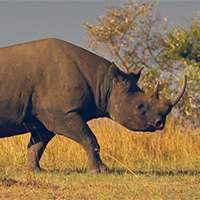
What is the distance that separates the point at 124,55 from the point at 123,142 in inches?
204

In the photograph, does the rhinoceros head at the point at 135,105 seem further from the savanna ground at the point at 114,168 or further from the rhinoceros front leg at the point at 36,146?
the rhinoceros front leg at the point at 36,146

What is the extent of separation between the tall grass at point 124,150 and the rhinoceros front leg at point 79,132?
109 cm

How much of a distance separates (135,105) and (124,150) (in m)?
2.38

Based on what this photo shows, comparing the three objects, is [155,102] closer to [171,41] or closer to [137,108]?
[137,108]

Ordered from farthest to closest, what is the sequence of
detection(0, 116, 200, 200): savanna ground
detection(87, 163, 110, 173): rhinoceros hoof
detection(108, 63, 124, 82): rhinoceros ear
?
detection(108, 63, 124, 82): rhinoceros ear → detection(87, 163, 110, 173): rhinoceros hoof → detection(0, 116, 200, 200): savanna ground

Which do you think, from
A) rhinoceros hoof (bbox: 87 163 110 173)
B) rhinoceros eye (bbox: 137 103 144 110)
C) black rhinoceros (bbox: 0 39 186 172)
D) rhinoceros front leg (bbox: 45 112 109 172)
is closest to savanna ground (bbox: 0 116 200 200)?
rhinoceros hoof (bbox: 87 163 110 173)

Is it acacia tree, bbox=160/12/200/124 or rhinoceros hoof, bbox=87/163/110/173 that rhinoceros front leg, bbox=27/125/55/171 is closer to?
rhinoceros hoof, bbox=87/163/110/173

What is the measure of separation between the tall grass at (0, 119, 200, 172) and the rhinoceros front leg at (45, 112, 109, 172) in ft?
3.57

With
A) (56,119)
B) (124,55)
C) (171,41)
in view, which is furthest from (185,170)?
(124,55)

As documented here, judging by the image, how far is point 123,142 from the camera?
9.43 metres

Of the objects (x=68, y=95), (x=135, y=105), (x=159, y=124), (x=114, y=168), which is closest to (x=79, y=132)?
(x=68, y=95)

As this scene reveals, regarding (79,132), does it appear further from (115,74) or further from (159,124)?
(159,124)

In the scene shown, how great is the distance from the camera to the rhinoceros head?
22.6 ft

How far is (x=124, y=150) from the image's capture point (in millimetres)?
9195
